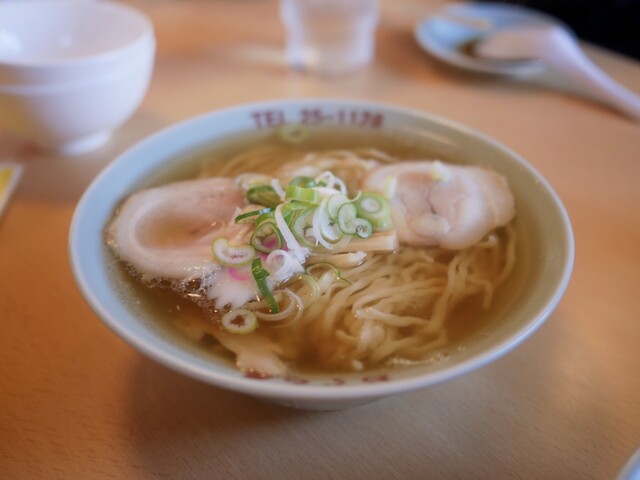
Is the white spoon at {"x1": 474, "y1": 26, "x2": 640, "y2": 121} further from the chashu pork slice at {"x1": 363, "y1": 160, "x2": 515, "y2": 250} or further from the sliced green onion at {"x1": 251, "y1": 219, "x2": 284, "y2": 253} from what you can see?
the sliced green onion at {"x1": 251, "y1": 219, "x2": 284, "y2": 253}

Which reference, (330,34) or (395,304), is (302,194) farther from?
(330,34)

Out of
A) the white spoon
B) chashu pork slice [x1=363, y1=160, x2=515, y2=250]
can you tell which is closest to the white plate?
the white spoon

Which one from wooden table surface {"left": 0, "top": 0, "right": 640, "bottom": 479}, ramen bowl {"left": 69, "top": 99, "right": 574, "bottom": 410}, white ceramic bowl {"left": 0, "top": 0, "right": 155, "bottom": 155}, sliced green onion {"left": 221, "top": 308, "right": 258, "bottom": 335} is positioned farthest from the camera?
white ceramic bowl {"left": 0, "top": 0, "right": 155, "bottom": 155}

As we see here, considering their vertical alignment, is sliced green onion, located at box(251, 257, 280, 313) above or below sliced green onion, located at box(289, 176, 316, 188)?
below

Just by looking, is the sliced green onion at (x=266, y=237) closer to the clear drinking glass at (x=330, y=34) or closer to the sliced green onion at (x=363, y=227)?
the sliced green onion at (x=363, y=227)

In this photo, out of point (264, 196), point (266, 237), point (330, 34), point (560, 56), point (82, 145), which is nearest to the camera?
point (266, 237)

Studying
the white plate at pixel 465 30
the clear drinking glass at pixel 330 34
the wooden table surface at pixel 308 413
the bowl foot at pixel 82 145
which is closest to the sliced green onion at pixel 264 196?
the wooden table surface at pixel 308 413

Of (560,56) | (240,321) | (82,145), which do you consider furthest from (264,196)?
(560,56)
